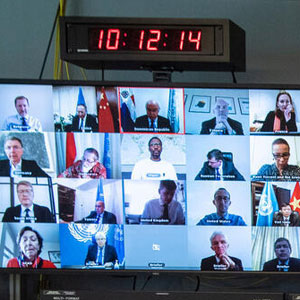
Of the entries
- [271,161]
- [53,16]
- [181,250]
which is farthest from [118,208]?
[53,16]

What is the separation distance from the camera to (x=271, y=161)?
75.7 inches

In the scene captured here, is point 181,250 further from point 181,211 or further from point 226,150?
point 226,150

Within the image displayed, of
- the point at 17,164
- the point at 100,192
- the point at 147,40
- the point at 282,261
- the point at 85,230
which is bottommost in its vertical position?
the point at 282,261

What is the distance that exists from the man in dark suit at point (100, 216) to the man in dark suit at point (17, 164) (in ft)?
0.67

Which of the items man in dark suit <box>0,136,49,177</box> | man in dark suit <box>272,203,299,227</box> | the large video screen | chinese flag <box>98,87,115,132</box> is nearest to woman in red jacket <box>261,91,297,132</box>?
the large video screen

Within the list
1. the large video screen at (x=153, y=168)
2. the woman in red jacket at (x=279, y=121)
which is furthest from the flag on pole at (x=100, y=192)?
the woman in red jacket at (x=279, y=121)

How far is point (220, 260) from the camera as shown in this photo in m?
1.94

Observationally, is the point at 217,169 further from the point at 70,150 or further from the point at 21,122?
the point at 21,122

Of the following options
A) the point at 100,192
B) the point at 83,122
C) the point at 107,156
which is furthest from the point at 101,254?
the point at 83,122

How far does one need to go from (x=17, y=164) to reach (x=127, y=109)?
1.39 feet

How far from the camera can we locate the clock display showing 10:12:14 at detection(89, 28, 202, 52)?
6.24ft

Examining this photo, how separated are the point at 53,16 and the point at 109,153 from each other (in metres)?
0.72

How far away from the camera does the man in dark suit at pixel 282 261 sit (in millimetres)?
1938

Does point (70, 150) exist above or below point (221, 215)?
above
